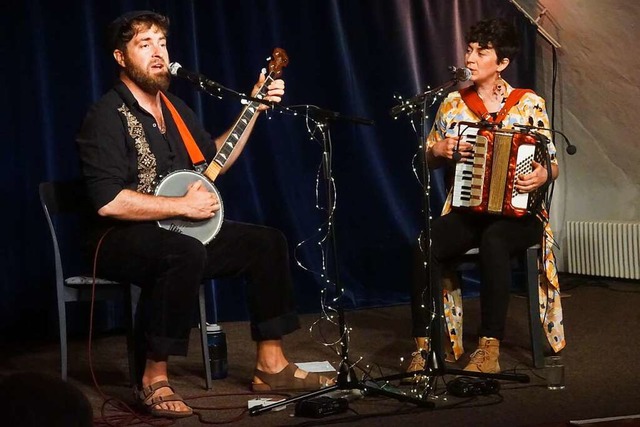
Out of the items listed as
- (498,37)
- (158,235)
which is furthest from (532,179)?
(158,235)

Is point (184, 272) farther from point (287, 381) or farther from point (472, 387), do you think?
point (472, 387)

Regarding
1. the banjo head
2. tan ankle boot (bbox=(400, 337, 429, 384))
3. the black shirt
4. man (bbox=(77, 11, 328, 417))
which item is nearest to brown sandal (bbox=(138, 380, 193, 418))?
man (bbox=(77, 11, 328, 417))

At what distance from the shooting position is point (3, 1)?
15.6 feet

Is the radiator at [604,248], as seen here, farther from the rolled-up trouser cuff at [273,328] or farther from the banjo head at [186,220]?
the banjo head at [186,220]

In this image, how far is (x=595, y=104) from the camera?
5.84m

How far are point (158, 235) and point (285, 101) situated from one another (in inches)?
76.2

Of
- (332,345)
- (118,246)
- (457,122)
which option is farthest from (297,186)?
(118,246)

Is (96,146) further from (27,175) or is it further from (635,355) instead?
(635,355)

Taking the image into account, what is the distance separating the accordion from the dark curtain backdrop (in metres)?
1.57

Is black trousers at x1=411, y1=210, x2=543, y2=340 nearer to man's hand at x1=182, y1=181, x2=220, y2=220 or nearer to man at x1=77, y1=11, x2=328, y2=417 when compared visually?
man at x1=77, y1=11, x2=328, y2=417

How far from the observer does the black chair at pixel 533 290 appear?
3.97 metres

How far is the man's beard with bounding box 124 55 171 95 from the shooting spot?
375 centimetres

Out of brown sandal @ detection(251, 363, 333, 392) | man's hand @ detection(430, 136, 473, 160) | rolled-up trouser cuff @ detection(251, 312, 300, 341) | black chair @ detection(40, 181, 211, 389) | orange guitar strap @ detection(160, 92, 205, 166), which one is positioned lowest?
brown sandal @ detection(251, 363, 333, 392)

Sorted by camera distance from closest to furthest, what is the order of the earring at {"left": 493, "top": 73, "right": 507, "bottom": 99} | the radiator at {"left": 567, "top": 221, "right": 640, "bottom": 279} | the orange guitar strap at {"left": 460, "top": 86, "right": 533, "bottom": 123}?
the orange guitar strap at {"left": 460, "top": 86, "right": 533, "bottom": 123} < the earring at {"left": 493, "top": 73, "right": 507, "bottom": 99} < the radiator at {"left": 567, "top": 221, "right": 640, "bottom": 279}
